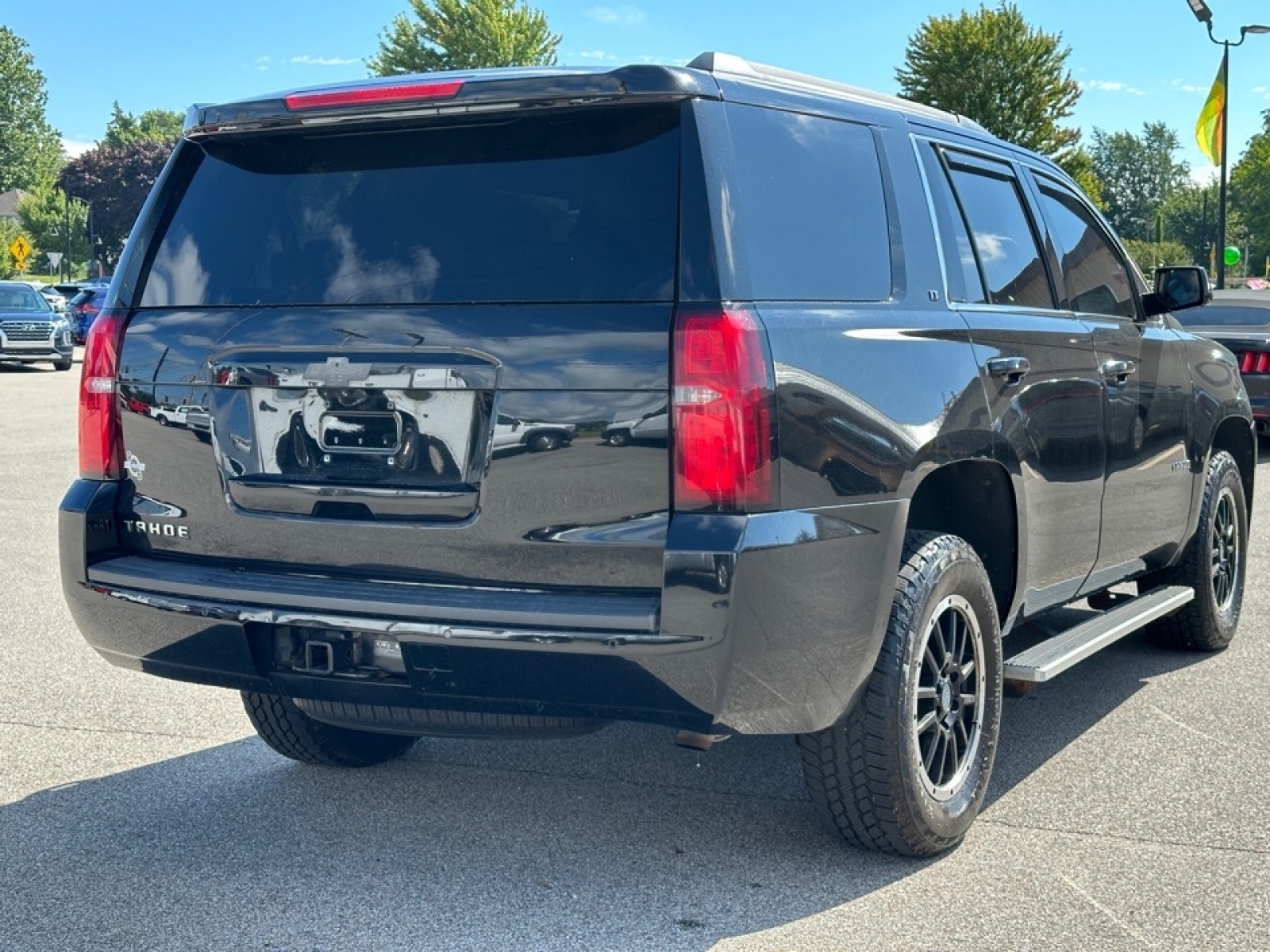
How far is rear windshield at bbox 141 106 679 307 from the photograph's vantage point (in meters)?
3.55

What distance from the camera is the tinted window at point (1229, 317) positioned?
15.3 meters

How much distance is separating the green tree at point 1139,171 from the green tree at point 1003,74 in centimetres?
9996

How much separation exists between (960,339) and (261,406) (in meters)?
1.81

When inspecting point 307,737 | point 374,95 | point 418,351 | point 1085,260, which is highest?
point 374,95

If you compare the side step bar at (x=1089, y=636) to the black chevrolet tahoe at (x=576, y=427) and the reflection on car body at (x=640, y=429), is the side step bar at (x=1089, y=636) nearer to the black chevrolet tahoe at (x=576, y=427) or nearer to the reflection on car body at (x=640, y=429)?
the black chevrolet tahoe at (x=576, y=427)

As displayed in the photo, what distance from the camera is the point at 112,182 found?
10894cm

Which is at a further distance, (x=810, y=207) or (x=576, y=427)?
(x=810, y=207)

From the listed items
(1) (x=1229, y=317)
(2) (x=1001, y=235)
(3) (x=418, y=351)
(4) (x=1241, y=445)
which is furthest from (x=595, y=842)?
(1) (x=1229, y=317)

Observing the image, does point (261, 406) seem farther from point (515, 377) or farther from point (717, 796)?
point (717, 796)

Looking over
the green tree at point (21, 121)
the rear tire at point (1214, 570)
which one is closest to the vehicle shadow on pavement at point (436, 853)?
the rear tire at point (1214, 570)

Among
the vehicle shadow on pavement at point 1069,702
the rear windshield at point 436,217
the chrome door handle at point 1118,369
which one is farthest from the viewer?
the chrome door handle at point 1118,369

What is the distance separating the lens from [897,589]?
387 centimetres

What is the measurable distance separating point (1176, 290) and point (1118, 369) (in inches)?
31.7

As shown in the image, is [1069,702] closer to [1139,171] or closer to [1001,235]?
[1001,235]
